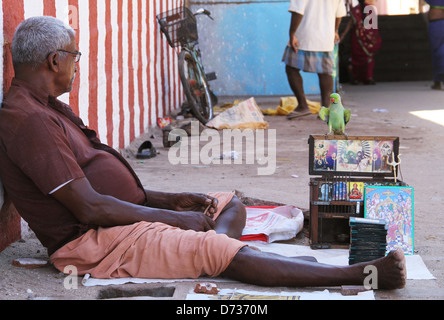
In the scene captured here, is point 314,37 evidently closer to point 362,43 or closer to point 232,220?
point 232,220

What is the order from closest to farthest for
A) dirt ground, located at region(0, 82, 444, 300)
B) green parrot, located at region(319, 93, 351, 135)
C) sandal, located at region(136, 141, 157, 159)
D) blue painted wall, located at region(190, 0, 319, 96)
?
1. dirt ground, located at region(0, 82, 444, 300)
2. green parrot, located at region(319, 93, 351, 135)
3. sandal, located at region(136, 141, 157, 159)
4. blue painted wall, located at region(190, 0, 319, 96)

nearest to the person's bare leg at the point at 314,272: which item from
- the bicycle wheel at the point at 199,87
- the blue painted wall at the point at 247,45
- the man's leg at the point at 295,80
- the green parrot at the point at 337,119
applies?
the green parrot at the point at 337,119

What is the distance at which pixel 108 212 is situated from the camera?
8.81 ft

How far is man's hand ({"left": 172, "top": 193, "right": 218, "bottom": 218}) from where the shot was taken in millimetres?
3197

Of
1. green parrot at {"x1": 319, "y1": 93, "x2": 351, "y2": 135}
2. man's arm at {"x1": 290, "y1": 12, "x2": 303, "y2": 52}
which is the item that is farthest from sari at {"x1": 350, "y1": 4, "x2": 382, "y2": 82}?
green parrot at {"x1": 319, "y1": 93, "x2": 351, "y2": 135}

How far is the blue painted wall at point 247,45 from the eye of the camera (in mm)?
10656

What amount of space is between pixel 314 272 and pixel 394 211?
797mm

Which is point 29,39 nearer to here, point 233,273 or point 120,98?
point 233,273

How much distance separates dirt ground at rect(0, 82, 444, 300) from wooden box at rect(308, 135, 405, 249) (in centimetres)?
30

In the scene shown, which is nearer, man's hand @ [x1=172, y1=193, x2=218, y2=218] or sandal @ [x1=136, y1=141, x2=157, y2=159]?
man's hand @ [x1=172, y1=193, x2=218, y2=218]

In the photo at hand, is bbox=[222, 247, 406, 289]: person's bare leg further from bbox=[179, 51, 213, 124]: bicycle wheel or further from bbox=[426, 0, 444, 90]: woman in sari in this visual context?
bbox=[179, 51, 213, 124]: bicycle wheel

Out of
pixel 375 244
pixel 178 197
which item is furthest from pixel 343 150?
pixel 178 197

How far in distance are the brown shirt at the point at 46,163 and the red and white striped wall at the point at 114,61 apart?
40cm
